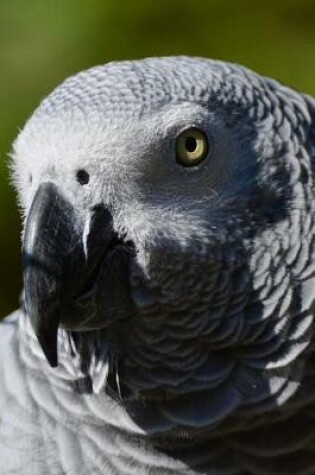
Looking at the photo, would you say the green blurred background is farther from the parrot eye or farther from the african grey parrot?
the parrot eye

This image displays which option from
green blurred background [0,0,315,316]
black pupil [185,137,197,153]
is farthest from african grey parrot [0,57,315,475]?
green blurred background [0,0,315,316]

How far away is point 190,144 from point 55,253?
0.34m

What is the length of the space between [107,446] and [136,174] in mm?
541

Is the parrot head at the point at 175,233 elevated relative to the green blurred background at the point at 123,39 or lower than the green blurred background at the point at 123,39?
lower

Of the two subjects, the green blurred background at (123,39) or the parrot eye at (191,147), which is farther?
the green blurred background at (123,39)

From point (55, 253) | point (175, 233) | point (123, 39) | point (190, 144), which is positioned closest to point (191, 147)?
point (190, 144)

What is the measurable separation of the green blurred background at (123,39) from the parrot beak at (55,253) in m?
1.62

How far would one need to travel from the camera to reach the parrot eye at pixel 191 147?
73.1 inches

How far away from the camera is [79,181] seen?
1.77 m

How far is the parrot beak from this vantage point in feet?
5.66

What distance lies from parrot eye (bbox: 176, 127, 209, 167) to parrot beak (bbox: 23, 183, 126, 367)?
7.7 inches

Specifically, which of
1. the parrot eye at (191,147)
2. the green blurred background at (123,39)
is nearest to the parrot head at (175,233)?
the parrot eye at (191,147)

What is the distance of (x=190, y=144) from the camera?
1864mm

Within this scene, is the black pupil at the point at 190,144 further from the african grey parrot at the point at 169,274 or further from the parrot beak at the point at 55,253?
the parrot beak at the point at 55,253
